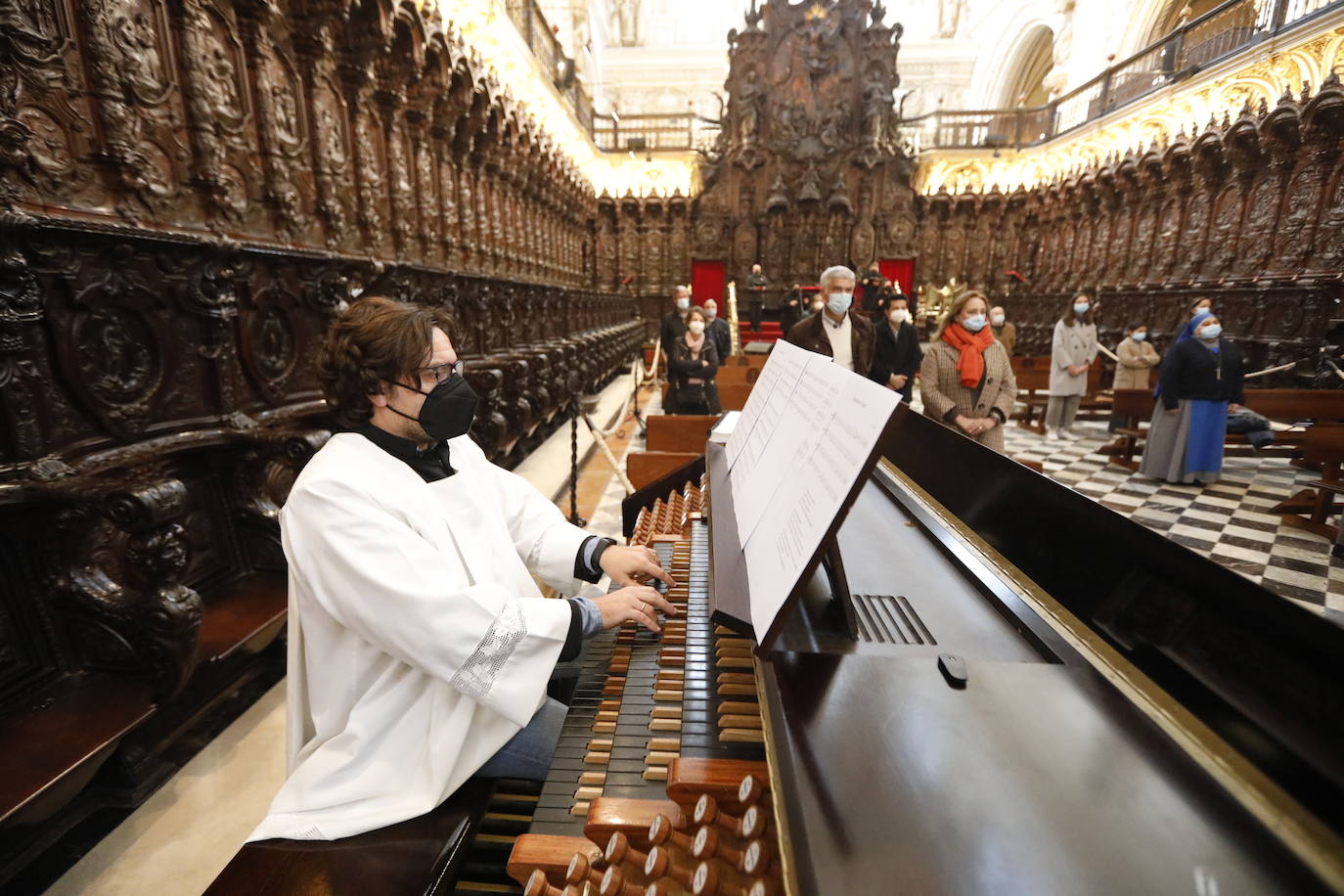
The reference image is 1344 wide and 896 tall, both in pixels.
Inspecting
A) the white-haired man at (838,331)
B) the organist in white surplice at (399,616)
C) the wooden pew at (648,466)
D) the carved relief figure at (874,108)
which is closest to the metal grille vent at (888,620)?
the organist in white surplice at (399,616)

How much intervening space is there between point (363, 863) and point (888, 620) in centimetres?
113

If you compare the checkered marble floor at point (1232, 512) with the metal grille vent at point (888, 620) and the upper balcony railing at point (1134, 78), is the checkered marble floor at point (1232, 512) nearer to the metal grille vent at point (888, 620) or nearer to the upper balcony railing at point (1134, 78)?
the metal grille vent at point (888, 620)

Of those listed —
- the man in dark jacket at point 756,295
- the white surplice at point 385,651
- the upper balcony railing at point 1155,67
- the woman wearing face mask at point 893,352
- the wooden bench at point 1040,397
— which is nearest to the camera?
the white surplice at point 385,651

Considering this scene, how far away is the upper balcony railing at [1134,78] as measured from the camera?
10.4m

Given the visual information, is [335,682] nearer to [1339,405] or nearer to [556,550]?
[556,550]

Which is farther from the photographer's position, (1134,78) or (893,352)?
(1134,78)

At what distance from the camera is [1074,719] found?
0.86 meters

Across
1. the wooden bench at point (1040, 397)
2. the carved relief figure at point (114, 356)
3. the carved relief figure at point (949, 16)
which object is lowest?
the wooden bench at point (1040, 397)

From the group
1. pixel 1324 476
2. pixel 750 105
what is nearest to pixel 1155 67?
pixel 750 105

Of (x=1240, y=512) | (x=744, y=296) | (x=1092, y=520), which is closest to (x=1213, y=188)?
(x=1240, y=512)

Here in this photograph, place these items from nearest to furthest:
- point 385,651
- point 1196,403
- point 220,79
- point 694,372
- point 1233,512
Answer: point 385,651 → point 220,79 → point 1233,512 → point 1196,403 → point 694,372

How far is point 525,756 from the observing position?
1406 mm

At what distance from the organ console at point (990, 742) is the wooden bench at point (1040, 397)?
8.48 meters

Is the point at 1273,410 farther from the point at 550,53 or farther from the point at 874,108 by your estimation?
the point at 550,53
